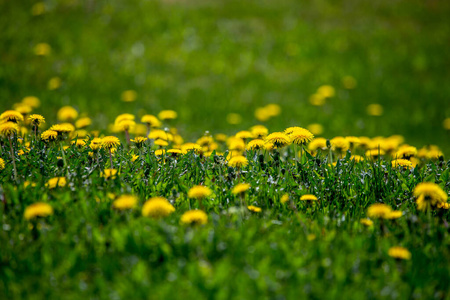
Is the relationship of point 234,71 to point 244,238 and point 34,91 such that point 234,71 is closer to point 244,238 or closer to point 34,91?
point 34,91

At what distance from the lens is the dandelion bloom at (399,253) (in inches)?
69.4

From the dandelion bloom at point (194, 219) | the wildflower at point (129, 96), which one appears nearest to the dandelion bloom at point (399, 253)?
the dandelion bloom at point (194, 219)

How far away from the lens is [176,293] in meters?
1.53

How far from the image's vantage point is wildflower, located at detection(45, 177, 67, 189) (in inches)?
92.7

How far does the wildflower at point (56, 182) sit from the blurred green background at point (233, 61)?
180 inches

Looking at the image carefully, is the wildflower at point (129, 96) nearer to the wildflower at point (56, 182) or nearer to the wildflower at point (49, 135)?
the wildflower at point (49, 135)

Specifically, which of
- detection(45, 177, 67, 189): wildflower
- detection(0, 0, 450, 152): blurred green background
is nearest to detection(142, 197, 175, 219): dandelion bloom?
detection(45, 177, 67, 189): wildflower

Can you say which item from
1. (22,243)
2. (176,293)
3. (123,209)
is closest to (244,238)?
(176,293)

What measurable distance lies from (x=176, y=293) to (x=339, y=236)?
994mm

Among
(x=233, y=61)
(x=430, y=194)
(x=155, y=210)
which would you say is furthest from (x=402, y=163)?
(x=233, y=61)

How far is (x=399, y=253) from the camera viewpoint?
1.77 m

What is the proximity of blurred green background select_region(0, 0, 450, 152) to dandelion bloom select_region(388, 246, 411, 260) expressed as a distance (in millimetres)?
5385

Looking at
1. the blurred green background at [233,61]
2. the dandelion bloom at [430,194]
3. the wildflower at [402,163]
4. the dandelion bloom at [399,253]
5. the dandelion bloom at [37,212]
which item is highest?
the blurred green background at [233,61]

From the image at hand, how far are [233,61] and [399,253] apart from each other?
31.4 feet
